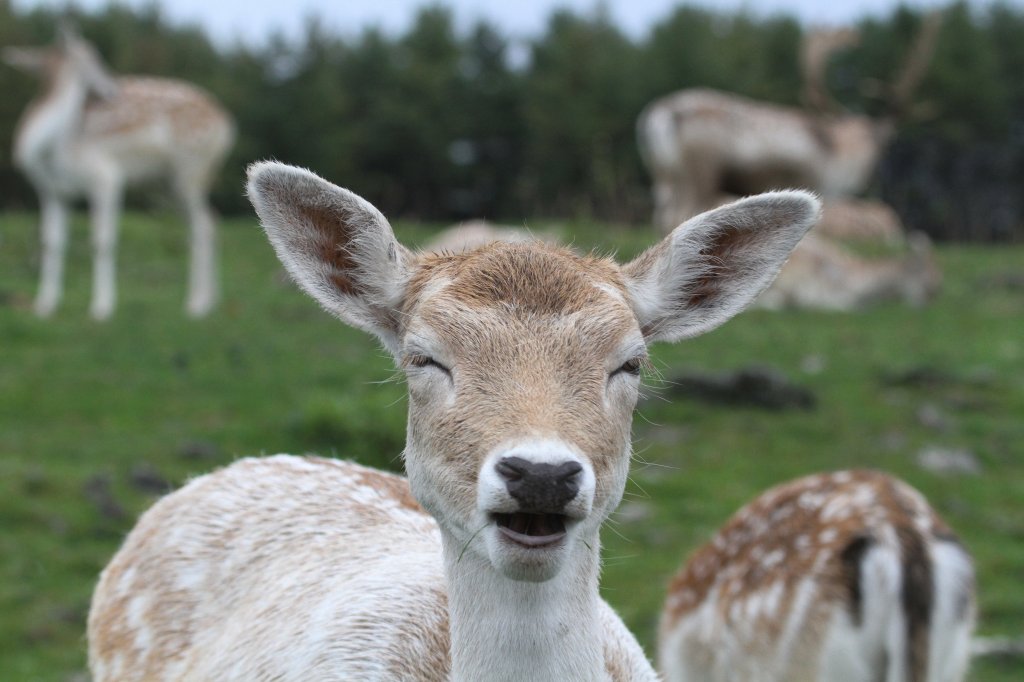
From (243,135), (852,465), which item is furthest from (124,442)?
(243,135)

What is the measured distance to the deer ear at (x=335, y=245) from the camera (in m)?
2.91

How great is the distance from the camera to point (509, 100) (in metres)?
33.8

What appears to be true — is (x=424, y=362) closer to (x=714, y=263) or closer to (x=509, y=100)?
(x=714, y=263)

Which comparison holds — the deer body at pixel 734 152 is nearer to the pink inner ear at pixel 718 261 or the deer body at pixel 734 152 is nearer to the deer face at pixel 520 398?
the pink inner ear at pixel 718 261

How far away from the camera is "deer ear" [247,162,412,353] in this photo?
115 inches

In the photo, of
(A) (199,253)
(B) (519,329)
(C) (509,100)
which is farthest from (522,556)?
(C) (509,100)

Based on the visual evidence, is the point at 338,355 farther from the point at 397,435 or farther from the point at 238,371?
the point at 397,435

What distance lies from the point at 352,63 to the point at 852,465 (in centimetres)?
2820

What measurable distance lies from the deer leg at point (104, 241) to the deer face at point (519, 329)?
29.7 ft

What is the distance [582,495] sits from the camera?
2326mm

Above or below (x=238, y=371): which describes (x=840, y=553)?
above

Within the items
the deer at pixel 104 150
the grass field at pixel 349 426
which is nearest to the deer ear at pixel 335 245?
the grass field at pixel 349 426

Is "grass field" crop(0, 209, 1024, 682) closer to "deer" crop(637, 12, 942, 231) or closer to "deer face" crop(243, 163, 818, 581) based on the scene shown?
"deer face" crop(243, 163, 818, 581)

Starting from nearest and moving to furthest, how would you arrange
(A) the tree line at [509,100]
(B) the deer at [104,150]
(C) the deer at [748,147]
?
(B) the deer at [104,150] < (C) the deer at [748,147] < (A) the tree line at [509,100]
